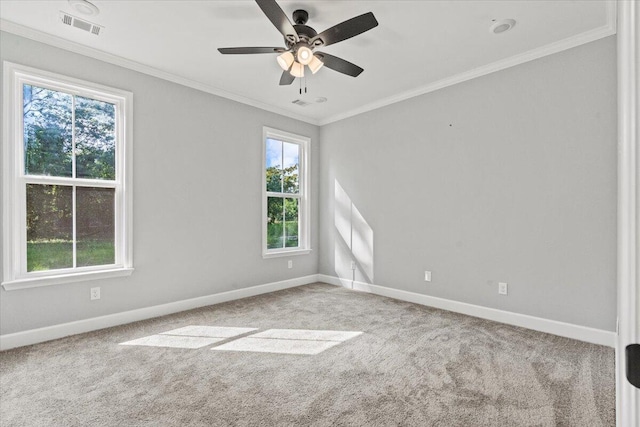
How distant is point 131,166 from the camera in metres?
3.44

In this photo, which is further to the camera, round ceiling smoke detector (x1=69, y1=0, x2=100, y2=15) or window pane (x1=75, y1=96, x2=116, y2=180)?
window pane (x1=75, y1=96, x2=116, y2=180)

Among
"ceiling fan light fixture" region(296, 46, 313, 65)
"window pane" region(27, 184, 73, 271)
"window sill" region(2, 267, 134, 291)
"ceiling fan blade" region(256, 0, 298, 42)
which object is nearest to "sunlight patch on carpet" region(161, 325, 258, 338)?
"window sill" region(2, 267, 134, 291)

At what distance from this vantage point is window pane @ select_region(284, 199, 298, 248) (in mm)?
5125

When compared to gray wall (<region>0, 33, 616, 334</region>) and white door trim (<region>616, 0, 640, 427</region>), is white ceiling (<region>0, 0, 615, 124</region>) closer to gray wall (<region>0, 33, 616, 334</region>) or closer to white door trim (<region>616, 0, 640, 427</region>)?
gray wall (<region>0, 33, 616, 334</region>)

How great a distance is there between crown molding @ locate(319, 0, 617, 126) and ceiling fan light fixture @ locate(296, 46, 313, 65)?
2.06m

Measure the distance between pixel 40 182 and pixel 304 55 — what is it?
8.83ft

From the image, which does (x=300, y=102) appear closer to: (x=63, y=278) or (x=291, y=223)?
(x=291, y=223)

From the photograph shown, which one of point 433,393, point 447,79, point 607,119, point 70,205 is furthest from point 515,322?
point 70,205

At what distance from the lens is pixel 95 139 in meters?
3.30

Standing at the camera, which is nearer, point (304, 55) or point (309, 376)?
point (309, 376)

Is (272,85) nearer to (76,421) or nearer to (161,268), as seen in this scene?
(161,268)

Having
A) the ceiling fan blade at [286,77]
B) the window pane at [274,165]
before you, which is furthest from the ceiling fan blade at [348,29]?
the window pane at [274,165]

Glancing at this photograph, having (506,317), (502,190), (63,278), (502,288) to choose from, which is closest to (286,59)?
(502,190)

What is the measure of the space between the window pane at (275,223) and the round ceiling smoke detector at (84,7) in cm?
289
